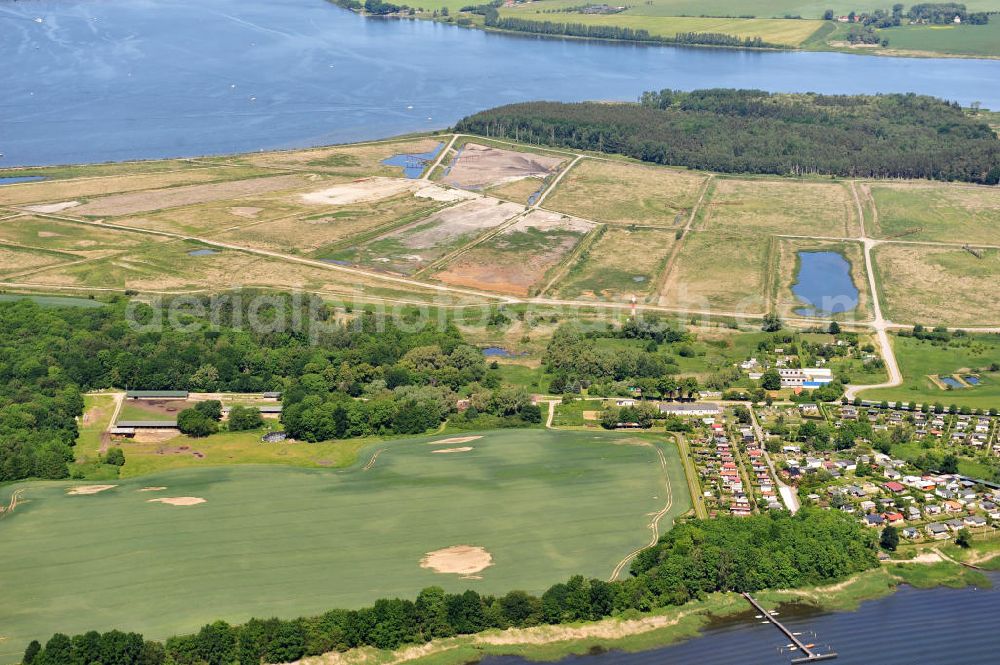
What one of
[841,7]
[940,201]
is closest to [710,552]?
[940,201]

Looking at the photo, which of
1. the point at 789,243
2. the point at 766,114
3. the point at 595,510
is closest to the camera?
the point at 595,510

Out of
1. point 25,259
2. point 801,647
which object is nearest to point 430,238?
point 25,259

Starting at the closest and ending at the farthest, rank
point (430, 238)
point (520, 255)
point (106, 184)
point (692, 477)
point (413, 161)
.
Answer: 1. point (692, 477)
2. point (520, 255)
3. point (430, 238)
4. point (106, 184)
5. point (413, 161)

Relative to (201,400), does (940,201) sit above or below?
above

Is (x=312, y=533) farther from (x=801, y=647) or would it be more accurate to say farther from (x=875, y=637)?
(x=875, y=637)

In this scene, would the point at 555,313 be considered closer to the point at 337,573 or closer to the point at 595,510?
the point at 595,510

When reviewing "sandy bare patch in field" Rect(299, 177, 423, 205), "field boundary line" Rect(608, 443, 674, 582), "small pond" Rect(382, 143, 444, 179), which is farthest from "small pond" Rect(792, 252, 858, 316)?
"small pond" Rect(382, 143, 444, 179)

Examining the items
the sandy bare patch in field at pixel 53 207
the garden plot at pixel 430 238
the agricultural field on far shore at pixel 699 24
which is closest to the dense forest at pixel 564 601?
the garden plot at pixel 430 238

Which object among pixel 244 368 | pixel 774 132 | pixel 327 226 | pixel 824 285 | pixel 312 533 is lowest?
pixel 312 533
